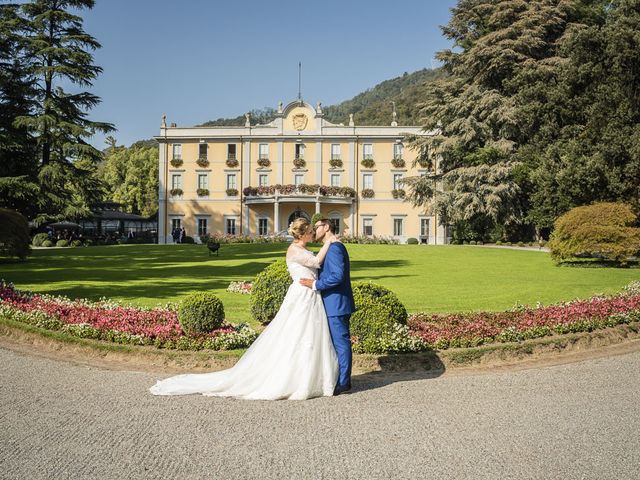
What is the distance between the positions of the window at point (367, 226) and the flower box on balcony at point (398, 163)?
15.6ft

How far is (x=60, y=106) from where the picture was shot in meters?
29.8

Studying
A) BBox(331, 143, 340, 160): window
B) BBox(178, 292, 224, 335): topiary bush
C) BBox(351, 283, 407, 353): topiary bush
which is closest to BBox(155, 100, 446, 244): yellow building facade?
BBox(331, 143, 340, 160): window

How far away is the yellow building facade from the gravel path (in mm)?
37984

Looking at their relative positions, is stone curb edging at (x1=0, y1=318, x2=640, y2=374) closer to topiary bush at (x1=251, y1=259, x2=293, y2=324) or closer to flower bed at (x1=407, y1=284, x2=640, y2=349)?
flower bed at (x1=407, y1=284, x2=640, y2=349)

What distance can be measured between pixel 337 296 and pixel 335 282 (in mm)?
213

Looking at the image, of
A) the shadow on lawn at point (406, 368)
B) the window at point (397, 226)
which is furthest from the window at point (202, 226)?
the shadow on lawn at point (406, 368)

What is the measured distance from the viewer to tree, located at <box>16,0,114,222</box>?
29.0 metres

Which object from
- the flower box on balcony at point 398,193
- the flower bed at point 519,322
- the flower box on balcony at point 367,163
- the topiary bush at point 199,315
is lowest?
the flower bed at point 519,322

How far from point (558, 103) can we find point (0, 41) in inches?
1051

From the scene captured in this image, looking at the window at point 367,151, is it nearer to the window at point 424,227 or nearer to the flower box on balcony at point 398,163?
the flower box on balcony at point 398,163

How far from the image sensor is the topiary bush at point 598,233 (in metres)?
18.4

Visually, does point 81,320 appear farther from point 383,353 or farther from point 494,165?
point 494,165

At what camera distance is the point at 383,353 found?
21.9ft

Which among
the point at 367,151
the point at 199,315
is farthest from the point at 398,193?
the point at 199,315
